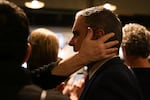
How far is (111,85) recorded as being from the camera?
1756mm

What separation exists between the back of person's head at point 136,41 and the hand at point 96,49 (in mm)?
809

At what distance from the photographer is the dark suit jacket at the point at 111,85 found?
68.8 inches

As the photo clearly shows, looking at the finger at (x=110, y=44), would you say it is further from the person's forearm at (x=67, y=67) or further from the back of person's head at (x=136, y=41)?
the back of person's head at (x=136, y=41)

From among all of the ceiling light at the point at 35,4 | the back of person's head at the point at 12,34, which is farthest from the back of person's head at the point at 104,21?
the ceiling light at the point at 35,4

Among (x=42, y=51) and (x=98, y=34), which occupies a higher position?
(x=98, y=34)

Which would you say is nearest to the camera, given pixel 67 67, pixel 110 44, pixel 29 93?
pixel 29 93

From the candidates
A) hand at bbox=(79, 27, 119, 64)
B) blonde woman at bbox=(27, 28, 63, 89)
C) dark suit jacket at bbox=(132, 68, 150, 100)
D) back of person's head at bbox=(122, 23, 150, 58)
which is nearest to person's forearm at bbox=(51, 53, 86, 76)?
hand at bbox=(79, 27, 119, 64)

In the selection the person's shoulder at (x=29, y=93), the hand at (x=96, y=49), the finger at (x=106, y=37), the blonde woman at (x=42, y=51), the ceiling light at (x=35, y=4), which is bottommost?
the ceiling light at (x=35, y=4)

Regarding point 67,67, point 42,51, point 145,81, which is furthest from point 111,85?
point 42,51

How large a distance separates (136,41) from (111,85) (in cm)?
104

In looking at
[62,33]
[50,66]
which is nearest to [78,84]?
[50,66]

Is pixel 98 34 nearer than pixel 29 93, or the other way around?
pixel 29 93

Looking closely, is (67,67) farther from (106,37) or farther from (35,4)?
(35,4)

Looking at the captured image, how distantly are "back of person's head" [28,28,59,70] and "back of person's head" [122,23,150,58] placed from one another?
1.65 feet
